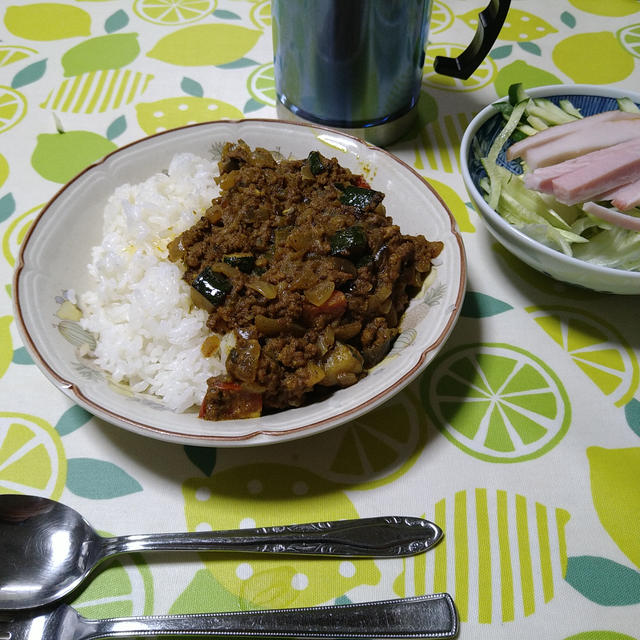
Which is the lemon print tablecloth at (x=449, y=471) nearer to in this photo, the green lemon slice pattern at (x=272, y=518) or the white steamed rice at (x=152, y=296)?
the green lemon slice pattern at (x=272, y=518)

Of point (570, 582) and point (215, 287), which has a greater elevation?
point (215, 287)

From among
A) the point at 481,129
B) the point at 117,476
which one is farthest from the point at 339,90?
the point at 117,476

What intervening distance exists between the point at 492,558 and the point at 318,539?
20.6 inches

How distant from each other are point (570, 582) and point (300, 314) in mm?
1153

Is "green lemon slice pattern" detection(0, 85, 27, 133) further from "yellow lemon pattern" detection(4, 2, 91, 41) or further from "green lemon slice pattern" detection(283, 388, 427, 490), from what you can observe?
"green lemon slice pattern" detection(283, 388, 427, 490)

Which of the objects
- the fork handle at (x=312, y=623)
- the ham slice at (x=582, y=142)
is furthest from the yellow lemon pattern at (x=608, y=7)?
the fork handle at (x=312, y=623)

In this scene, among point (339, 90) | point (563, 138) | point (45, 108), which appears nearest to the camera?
point (563, 138)

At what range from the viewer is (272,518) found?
1769 mm

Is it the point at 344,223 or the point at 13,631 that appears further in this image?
the point at 344,223

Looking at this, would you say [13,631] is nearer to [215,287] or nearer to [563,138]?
[215,287]

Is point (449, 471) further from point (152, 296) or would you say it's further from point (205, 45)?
point (205, 45)

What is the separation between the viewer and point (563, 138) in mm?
2350

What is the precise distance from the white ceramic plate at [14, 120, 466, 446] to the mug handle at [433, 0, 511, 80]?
0.74 meters

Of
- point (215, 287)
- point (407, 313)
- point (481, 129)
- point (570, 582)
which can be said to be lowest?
point (570, 582)
